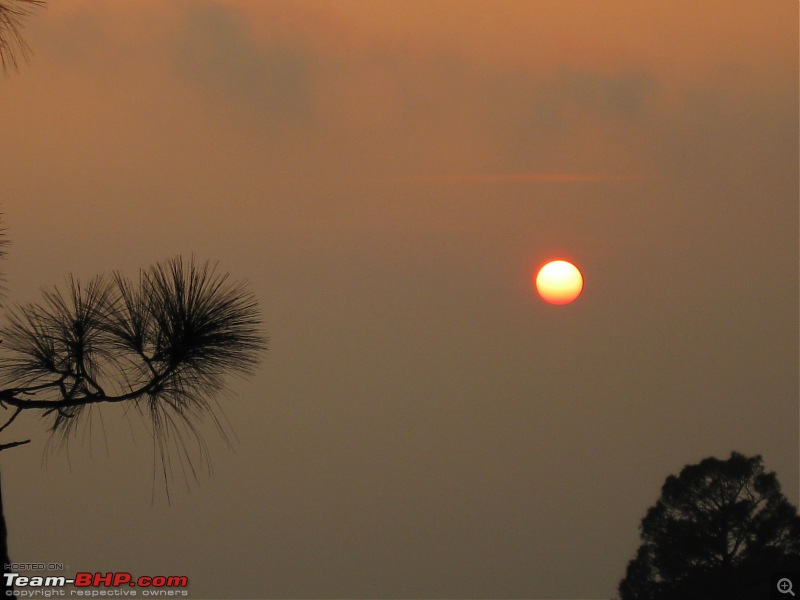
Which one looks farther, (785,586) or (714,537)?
(714,537)

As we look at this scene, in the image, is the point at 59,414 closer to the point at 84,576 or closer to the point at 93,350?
the point at 93,350

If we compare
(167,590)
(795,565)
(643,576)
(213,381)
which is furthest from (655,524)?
(213,381)

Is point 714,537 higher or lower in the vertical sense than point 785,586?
higher

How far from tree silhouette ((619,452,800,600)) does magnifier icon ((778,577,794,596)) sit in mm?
12885

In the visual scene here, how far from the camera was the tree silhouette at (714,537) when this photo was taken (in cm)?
2623

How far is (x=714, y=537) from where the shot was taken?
88.2 ft

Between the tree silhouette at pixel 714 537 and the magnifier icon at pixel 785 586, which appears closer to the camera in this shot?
the magnifier icon at pixel 785 586

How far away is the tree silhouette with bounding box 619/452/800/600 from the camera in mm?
26234

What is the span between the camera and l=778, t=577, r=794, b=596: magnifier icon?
12118mm

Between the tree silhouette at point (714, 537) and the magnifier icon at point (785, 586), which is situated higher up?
the tree silhouette at point (714, 537)

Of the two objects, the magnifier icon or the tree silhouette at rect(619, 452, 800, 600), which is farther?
the tree silhouette at rect(619, 452, 800, 600)

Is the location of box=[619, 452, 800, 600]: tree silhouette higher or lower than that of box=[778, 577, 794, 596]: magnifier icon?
higher

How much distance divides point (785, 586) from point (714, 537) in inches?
594

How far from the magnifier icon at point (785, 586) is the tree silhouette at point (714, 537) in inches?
507
